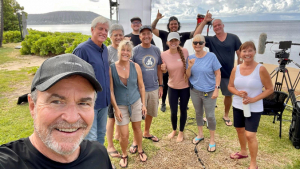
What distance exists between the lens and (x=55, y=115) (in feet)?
2.77

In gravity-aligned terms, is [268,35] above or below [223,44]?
above

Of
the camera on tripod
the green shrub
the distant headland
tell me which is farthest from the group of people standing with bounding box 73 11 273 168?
the distant headland

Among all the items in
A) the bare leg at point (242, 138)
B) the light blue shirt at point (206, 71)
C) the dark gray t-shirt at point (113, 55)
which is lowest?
the bare leg at point (242, 138)

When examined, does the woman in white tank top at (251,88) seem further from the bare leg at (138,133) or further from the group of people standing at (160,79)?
the bare leg at (138,133)

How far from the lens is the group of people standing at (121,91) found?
33.6 inches

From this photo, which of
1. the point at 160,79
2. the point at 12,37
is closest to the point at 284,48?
the point at 160,79

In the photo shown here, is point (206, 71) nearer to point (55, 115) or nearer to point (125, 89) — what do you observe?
point (125, 89)

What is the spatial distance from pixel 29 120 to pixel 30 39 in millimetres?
10930

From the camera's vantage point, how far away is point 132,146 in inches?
130

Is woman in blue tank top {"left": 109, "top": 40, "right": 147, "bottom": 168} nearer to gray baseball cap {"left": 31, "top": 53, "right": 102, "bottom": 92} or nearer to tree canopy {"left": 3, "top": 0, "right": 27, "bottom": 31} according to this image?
gray baseball cap {"left": 31, "top": 53, "right": 102, "bottom": 92}

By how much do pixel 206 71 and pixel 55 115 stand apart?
2680mm

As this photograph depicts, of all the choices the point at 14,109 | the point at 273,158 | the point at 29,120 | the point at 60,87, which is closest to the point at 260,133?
the point at 273,158

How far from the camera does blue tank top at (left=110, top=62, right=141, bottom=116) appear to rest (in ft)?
8.71

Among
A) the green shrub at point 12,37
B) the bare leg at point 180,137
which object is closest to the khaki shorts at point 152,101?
the bare leg at point 180,137
